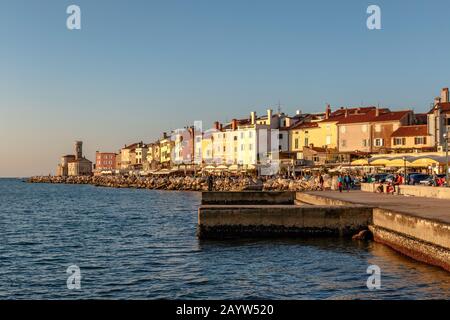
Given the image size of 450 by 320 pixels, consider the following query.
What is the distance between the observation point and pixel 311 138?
103062 mm

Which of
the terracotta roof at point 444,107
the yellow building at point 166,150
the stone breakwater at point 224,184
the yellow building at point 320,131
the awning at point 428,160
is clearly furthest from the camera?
the yellow building at point 166,150

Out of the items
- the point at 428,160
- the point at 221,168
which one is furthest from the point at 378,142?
the point at 428,160

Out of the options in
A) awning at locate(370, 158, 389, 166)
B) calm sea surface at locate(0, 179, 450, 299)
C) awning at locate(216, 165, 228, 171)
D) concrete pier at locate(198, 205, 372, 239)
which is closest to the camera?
calm sea surface at locate(0, 179, 450, 299)

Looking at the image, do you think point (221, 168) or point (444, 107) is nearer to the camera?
point (444, 107)

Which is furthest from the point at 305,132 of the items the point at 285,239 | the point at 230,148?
the point at 285,239

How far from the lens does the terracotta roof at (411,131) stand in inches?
3155

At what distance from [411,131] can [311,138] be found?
78.4ft

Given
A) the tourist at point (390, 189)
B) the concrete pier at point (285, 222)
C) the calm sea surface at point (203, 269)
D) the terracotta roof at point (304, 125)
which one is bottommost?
the calm sea surface at point (203, 269)

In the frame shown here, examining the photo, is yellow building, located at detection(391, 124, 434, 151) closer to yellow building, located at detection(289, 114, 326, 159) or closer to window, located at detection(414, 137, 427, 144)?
window, located at detection(414, 137, 427, 144)

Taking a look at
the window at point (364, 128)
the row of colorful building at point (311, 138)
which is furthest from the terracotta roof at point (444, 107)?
the window at point (364, 128)

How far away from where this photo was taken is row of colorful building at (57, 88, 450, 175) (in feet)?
265

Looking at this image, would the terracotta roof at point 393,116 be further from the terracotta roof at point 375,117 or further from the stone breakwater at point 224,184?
the stone breakwater at point 224,184

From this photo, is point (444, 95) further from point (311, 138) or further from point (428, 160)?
point (428, 160)

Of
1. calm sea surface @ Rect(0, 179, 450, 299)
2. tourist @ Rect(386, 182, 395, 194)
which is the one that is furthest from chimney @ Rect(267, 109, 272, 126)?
calm sea surface @ Rect(0, 179, 450, 299)
